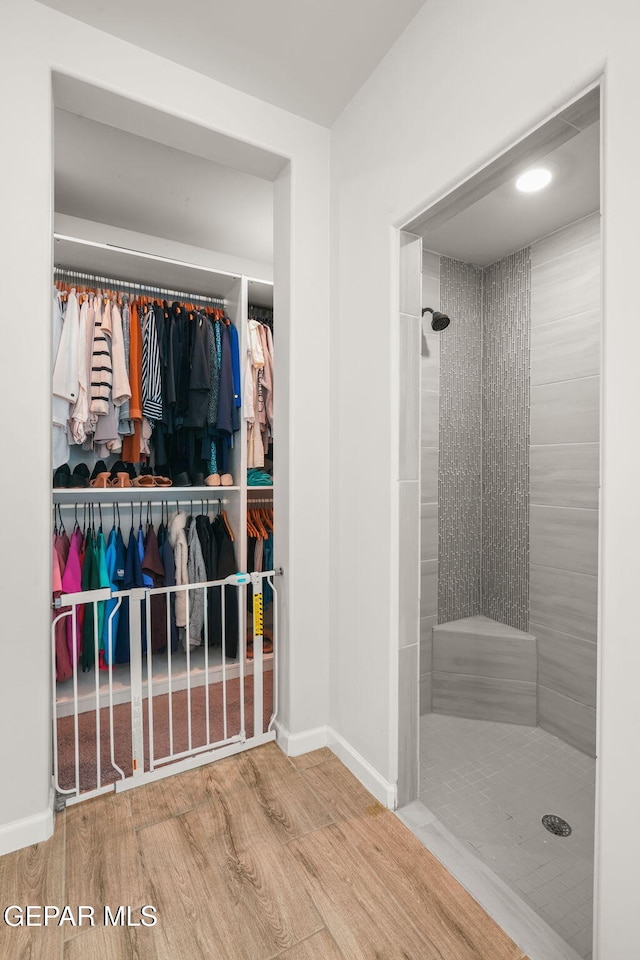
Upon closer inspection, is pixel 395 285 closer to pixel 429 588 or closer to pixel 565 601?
pixel 429 588

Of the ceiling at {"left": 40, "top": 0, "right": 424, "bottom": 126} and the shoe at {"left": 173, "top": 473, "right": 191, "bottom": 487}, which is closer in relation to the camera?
the ceiling at {"left": 40, "top": 0, "right": 424, "bottom": 126}

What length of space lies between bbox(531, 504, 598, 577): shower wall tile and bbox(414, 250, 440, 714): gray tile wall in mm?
529

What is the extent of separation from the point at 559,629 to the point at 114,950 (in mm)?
2171

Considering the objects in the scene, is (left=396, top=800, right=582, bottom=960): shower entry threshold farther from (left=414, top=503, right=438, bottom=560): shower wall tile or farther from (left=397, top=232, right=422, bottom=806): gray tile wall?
(left=414, top=503, right=438, bottom=560): shower wall tile

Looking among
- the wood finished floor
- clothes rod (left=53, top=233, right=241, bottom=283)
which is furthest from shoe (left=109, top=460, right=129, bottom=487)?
the wood finished floor

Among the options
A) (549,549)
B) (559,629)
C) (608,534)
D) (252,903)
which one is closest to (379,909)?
(252,903)

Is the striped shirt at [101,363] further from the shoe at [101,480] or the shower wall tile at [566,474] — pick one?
the shower wall tile at [566,474]

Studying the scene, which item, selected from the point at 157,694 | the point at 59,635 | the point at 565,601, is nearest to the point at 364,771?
the point at 565,601

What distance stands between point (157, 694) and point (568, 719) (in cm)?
218

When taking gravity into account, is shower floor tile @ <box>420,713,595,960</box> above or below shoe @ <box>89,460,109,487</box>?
below

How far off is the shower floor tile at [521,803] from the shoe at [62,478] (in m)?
2.26

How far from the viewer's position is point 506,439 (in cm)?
278

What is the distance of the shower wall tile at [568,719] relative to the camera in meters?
2.28

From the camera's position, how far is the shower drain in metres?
1.80
